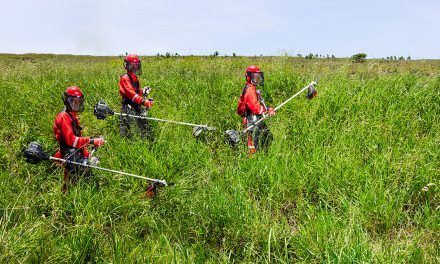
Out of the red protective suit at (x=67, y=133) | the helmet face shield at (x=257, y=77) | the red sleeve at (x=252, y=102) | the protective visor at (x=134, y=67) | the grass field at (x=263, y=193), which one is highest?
the protective visor at (x=134, y=67)

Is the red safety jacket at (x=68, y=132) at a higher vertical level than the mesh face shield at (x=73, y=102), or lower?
lower

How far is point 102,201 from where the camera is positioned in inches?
162

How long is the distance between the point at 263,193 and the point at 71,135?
2.78 meters

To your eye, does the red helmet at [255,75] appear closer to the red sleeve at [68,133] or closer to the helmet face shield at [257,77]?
the helmet face shield at [257,77]

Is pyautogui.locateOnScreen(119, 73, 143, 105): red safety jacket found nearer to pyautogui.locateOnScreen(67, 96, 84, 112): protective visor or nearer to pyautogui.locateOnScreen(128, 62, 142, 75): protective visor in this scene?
pyautogui.locateOnScreen(128, 62, 142, 75): protective visor

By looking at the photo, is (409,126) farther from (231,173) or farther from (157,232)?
(157,232)

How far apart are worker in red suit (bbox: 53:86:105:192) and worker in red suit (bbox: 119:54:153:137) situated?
167 centimetres

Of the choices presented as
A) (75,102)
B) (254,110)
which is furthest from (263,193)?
(75,102)

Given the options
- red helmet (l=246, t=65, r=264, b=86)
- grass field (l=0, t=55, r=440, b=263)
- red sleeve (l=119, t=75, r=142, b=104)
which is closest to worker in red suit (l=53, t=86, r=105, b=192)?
grass field (l=0, t=55, r=440, b=263)

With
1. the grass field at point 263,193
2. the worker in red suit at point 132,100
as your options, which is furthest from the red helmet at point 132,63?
the grass field at point 263,193

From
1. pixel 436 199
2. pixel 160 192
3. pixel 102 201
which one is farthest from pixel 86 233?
pixel 436 199

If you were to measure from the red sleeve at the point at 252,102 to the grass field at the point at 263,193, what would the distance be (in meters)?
0.42

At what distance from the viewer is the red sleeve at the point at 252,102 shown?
643cm

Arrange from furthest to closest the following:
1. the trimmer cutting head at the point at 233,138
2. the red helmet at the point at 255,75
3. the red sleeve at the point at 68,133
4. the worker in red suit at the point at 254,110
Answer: the red helmet at the point at 255,75
the worker in red suit at the point at 254,110
the trimmer cutting head at the point at 233,138
the red sleeve at the point at 68,133
